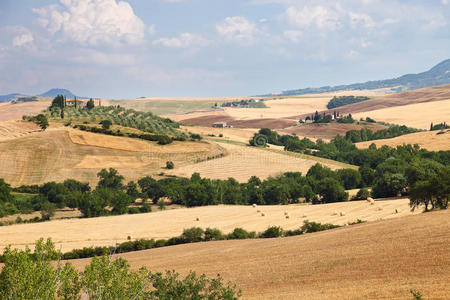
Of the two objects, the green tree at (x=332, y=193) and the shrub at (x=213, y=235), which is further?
the green tree at (x=332, y=193)

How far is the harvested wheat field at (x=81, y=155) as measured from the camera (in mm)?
104688

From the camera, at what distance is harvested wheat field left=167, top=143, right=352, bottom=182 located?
365 feet

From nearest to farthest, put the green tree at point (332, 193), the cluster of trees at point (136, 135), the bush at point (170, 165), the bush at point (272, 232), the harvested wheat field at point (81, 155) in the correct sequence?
the bush at point (272, 232) < the green tree at point (332, 193) < the harvested wheat field at point (81, 155) < the bush at point (170, 165) < the cluster of trees at point (136, 135)

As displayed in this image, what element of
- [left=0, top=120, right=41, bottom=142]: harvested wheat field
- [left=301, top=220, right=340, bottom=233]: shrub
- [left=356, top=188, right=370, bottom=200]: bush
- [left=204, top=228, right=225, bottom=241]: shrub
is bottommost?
[left=356, top=188, right=370, bottom=200]: bush

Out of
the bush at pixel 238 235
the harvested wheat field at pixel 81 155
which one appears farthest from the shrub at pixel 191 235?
the harvested wheat field at pixel 81 155

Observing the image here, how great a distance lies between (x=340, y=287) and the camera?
3022 cm

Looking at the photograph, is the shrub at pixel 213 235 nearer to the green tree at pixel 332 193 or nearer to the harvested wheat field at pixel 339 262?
the harvested wheat field at pixel 339 262

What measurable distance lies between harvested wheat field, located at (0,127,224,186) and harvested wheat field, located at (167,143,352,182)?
4739 mm

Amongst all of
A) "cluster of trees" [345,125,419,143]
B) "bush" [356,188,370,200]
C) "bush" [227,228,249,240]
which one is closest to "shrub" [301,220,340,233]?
"bush" [227,228,249,240]

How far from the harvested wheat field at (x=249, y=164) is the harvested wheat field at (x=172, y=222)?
1376 inches

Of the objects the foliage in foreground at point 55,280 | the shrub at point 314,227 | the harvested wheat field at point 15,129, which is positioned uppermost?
the harvested wheat field at point 15,129

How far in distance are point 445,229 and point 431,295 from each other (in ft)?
41.1

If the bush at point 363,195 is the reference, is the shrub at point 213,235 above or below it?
above

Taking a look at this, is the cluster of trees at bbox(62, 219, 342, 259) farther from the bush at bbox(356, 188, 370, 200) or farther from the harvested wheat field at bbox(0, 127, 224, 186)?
the harvested wheat field at bbox(0, 127, 224, 186)
